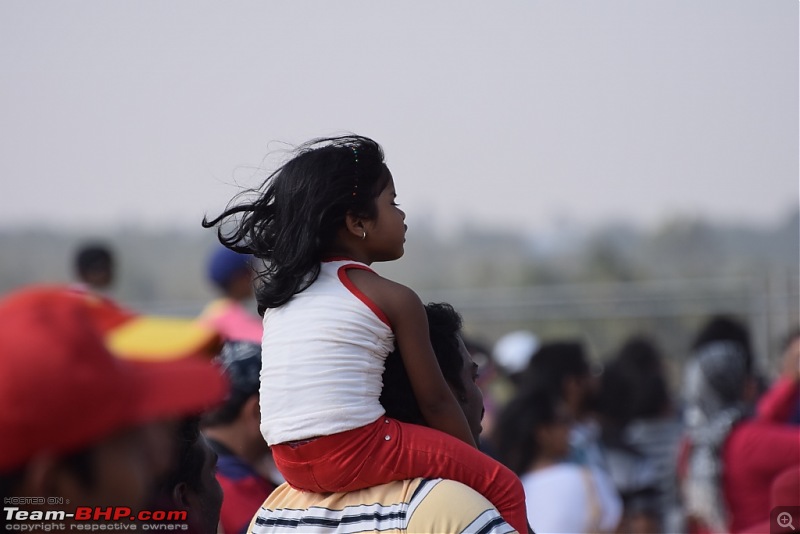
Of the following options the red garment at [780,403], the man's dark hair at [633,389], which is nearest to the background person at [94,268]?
the man's dark hair at [633,389]

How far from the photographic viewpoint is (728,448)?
5148mm

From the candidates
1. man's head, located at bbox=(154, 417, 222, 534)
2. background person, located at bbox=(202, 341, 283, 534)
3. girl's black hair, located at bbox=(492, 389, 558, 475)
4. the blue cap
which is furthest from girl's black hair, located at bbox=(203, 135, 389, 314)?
the blue cap

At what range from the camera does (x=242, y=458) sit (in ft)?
10.4

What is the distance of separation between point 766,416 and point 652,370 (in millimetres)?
3252

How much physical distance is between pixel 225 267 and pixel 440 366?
10.9ft

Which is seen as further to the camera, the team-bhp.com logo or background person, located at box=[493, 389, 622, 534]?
background person, located at box=[493, 389, 622, 534]

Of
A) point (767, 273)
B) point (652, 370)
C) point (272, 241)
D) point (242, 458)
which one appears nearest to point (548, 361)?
point (652, 370)

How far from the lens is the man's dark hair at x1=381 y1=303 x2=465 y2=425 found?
7.25 ft

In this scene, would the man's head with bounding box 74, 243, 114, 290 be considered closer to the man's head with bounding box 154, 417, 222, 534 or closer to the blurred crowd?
the blurred crowd

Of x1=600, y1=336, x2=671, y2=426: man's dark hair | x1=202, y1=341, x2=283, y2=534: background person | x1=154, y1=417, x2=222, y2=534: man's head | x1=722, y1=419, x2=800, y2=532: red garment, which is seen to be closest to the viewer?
x1=154, y1=417, x2=222, y2=534: man's head

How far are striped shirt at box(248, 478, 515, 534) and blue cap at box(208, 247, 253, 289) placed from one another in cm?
337

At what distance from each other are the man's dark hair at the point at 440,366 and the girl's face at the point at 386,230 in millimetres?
214

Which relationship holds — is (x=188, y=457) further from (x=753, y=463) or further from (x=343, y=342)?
(x=753, y=463)

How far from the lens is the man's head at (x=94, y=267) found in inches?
302
